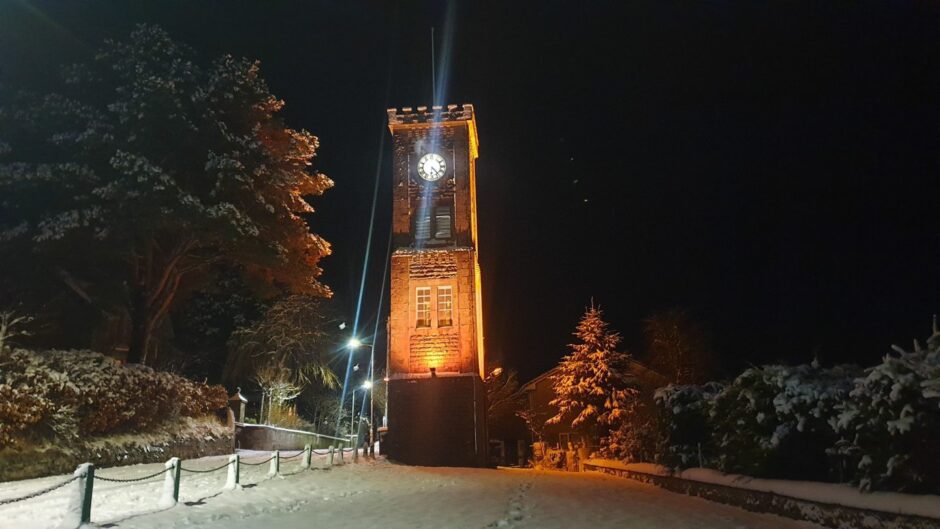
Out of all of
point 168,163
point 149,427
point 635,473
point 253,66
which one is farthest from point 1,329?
point 635,473

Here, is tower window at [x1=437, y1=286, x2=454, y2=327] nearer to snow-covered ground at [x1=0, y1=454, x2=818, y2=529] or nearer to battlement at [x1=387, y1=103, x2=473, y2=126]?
battlement at [x1=387, y1=103, x2=473, y2=126]

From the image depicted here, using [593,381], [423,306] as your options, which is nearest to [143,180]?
[423,306]

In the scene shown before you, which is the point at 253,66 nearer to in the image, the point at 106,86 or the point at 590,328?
the point at 106,86

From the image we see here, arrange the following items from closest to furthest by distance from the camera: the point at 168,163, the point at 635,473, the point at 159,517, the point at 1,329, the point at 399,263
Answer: the point at 159,517
the point at 1,329
the point at 635,473
the point at 168,163
the point at 399,263

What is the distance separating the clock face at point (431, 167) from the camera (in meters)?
30.6

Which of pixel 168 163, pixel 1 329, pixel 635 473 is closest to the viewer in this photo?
pixel 1 329

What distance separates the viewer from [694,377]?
32.9 meters

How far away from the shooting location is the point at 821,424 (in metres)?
9.59

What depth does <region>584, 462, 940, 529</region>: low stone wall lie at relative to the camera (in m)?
6.98

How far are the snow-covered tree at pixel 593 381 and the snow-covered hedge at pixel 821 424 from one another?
57.5 feet

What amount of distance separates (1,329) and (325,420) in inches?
1165

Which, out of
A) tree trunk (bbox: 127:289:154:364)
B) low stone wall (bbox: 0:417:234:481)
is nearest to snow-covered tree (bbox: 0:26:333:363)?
tree trunk (bbox: 127:289:154:364)

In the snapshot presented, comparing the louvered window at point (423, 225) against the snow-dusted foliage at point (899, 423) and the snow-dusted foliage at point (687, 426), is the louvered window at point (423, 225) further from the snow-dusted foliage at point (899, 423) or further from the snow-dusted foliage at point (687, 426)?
the snow-dusted foliage at point (899, 423)

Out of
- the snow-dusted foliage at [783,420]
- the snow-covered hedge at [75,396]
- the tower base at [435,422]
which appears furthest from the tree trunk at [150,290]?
the snow-dusted foliage at [783,420]
